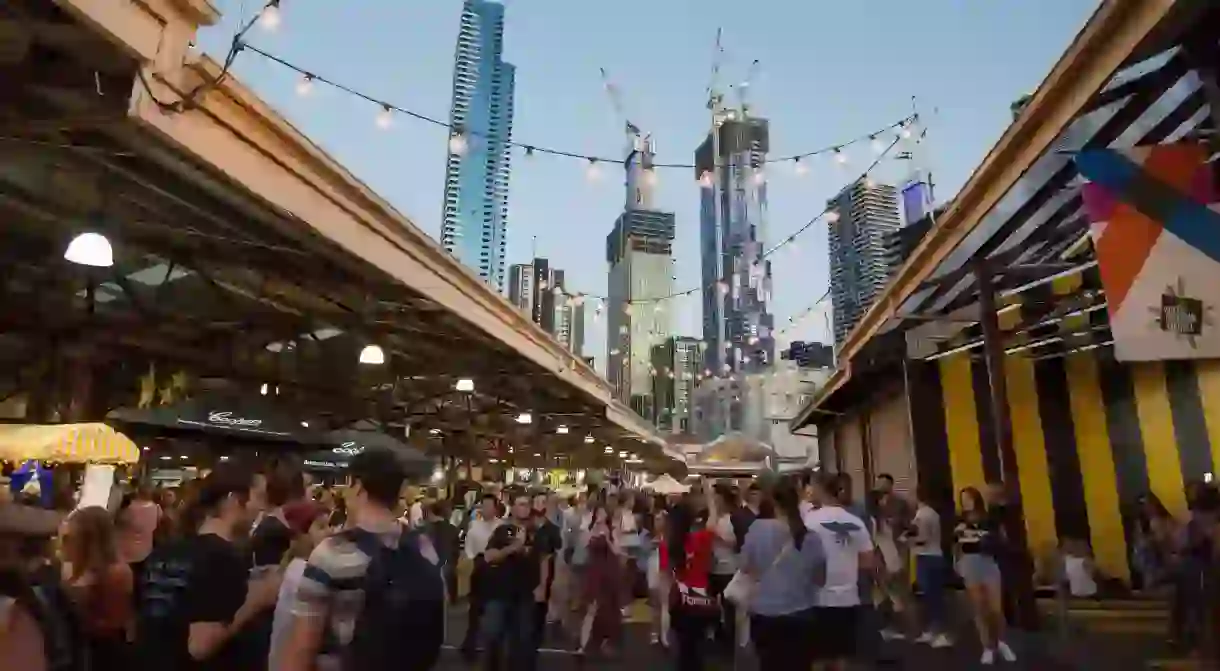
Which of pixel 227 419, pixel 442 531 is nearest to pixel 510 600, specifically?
pixel 442 531

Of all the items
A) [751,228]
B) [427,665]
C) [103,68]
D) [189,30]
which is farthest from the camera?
[751,228]

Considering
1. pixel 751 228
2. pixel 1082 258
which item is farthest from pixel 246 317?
pixel 751 228

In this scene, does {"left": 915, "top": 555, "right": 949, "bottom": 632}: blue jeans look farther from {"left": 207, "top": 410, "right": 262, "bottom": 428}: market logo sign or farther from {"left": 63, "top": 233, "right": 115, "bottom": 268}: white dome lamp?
{"left": 207, "top": 410, "right": 262, "bottom": 428}: market logo sign

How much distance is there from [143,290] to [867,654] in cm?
908

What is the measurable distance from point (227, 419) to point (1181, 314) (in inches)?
503

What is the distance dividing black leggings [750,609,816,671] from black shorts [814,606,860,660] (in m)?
0.10

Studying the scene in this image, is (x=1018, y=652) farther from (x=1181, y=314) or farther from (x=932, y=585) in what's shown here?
(x=1181, y=314)

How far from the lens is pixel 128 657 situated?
3363 millimetres

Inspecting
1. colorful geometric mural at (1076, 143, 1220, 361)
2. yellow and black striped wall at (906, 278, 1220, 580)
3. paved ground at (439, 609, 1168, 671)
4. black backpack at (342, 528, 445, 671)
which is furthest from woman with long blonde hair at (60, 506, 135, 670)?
yellow and black striped wall at (906, 278, 1220, 580)

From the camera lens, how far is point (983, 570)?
748cm

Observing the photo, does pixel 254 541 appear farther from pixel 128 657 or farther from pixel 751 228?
pixel 751 228

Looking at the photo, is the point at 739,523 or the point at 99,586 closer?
the point at 99,586

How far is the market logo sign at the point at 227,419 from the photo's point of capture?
41.2 feet

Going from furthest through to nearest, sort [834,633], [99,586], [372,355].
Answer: [372,355] → [834,633] → [99,586]
